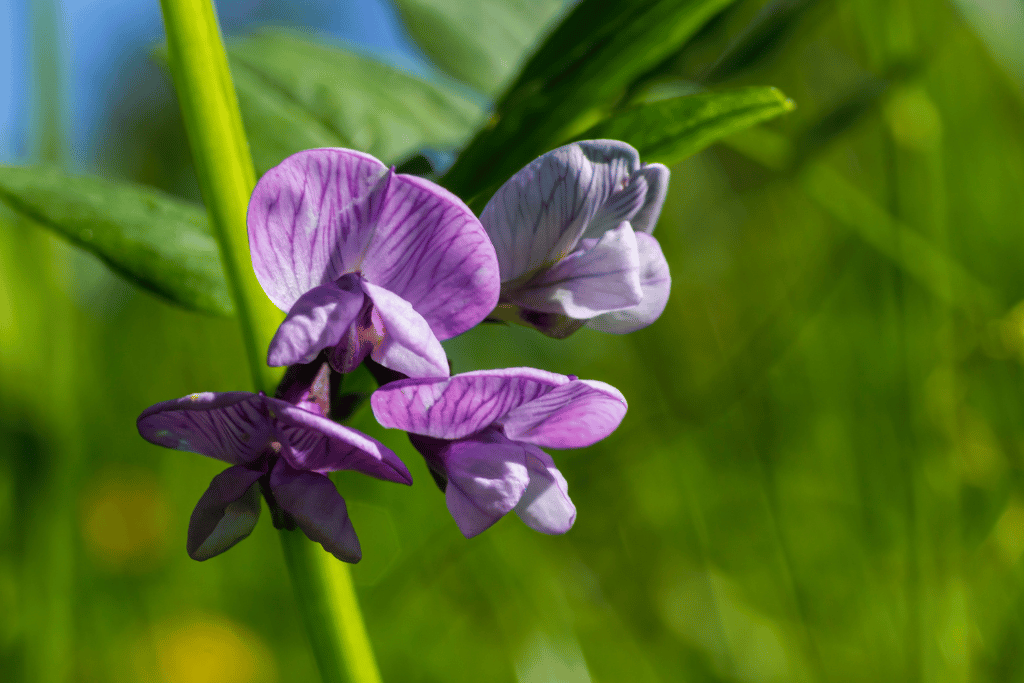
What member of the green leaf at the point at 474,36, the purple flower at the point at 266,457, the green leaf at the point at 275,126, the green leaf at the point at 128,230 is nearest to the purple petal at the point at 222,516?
the purple flower at the point at 266,457

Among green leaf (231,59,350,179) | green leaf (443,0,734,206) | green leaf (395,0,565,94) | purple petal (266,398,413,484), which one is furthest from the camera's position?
green leaf (395,0,565,94)

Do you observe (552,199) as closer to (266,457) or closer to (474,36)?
(266,457)

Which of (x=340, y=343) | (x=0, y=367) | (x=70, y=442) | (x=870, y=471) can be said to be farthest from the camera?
(x=870, y=471)

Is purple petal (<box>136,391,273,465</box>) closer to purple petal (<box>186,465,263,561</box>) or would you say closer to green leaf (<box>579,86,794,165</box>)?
purple petal (<box>186,465,263,561</box>)

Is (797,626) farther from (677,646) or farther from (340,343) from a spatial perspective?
(340,343)

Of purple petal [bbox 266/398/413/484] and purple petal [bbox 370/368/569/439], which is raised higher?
purple petal [bbox 370/368/569/439]

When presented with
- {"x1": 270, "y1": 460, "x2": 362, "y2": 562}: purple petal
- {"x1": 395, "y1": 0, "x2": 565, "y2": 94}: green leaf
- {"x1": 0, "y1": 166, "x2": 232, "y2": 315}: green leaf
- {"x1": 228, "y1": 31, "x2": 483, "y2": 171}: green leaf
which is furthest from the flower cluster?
{"x1": 395, "y1": 0, "x2": 565, "y2": 94}: green leaf

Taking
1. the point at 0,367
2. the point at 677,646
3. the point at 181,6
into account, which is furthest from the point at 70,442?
the point at 677,646
